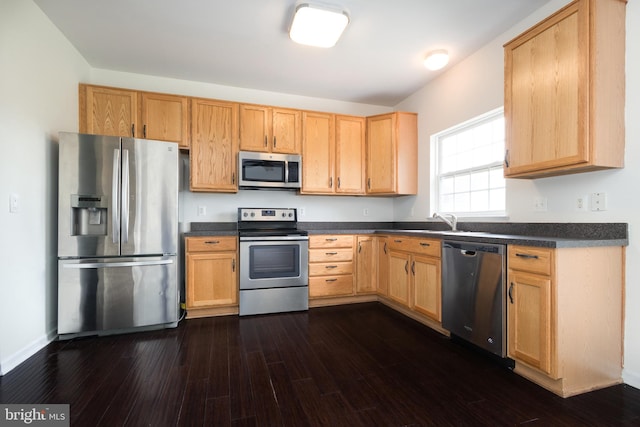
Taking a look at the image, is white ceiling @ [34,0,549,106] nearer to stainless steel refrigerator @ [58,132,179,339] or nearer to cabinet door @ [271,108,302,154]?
cabinet door @ [271,108,302,154]

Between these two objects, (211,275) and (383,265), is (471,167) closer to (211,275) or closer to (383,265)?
(383,265)

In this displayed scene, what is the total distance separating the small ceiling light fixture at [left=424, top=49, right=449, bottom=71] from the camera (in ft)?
9.43

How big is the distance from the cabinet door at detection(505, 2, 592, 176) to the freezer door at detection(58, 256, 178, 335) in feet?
10.7

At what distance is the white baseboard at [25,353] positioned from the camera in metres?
1.93

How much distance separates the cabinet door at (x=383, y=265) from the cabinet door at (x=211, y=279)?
1770 mm

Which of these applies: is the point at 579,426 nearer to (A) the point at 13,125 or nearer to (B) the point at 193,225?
(B) the point at 193,225

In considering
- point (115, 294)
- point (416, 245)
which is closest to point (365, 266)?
point (416, 245)

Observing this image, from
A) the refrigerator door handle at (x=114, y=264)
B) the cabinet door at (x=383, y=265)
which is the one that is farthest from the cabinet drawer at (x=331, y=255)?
the refrigerator door handle at (x=114, y=264)

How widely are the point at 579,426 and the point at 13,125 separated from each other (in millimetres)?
4017

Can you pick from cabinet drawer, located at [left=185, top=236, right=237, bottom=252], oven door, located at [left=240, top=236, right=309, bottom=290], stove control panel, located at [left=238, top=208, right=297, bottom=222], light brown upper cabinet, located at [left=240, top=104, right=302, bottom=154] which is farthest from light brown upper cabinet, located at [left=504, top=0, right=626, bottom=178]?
cabinet drawer, located at [left=185, top=236, right=237, bottom=252]

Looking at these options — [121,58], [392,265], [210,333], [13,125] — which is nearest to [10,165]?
[13,125]

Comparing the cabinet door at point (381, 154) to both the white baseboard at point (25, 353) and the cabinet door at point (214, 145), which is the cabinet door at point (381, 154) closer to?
the cabinet door at point (214, 145)

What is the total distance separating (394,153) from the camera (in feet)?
12.3

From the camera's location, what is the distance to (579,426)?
4.75ft
